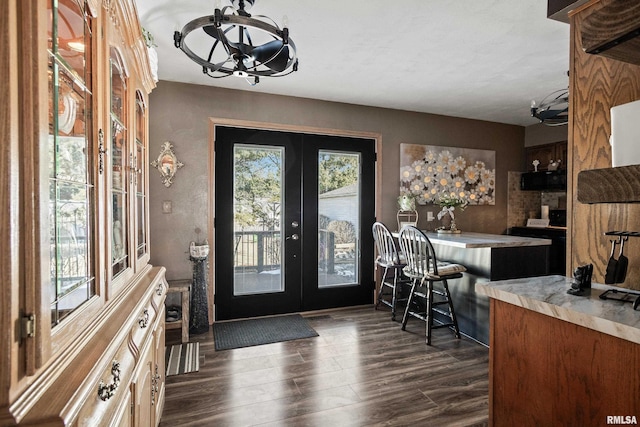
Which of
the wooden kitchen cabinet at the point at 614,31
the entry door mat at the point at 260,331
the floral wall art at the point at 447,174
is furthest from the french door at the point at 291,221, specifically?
the wooden kitchen cabinet at the point at 614,31

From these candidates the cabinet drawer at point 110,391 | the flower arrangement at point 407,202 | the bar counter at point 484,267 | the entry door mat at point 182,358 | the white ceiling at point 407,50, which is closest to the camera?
the cabinet drawer at point 110,391

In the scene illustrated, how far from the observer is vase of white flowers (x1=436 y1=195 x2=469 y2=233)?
4.06 metres

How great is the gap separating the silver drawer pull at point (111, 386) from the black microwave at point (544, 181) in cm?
553

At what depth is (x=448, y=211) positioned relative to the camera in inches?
178

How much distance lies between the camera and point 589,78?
4.38 ft

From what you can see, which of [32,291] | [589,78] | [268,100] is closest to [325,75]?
[268,100]

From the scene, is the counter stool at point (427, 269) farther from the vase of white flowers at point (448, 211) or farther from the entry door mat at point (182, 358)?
the entry door mat at point (182, 358)

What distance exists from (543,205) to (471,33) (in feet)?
12.8

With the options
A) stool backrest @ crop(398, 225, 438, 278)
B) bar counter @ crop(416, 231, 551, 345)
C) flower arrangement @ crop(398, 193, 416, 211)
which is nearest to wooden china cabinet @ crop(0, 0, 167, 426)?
stool backrest @ crop(398, 225, 438, 278)

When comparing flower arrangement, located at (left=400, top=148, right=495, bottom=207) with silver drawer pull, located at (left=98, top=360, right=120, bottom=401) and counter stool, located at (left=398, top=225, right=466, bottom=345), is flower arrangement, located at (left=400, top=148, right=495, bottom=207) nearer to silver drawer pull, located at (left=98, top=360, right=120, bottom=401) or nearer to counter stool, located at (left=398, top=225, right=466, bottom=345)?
counter stool, located at (left=398, top=225, right=466, bottom=345)

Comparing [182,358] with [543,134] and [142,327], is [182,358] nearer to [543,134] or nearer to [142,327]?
[142,327]

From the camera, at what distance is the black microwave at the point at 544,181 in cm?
478

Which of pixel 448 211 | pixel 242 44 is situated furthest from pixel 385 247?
pixel 242 44

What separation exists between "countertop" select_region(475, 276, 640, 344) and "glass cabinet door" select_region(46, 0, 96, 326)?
1312mm
